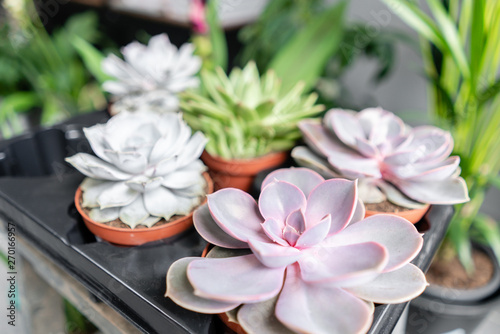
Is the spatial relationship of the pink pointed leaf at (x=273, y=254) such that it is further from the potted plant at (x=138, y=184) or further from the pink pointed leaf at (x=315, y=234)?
the potted plant at (x=138, y=184)

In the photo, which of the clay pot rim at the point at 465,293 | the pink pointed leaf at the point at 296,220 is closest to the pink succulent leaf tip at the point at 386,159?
the pink pointed leaf at the point at 296,220

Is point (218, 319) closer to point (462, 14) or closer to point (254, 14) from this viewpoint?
point (462, 14)

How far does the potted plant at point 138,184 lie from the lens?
381 millimetres

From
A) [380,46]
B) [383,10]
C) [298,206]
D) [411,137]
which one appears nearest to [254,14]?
[383,10]

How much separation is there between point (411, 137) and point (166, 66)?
0.39 m

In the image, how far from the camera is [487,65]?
0.63 meters

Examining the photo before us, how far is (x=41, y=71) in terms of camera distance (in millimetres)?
1265

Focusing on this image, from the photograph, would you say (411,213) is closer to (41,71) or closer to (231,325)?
(231,325)

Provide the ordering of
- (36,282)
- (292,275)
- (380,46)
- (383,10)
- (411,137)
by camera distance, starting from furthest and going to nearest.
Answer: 1. (383,10)
2. (380,46)
3. (36,282)
4. (411,137)
5. (292,275)

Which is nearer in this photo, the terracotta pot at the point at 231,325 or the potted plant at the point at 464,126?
the terracotta pot at the point at 231,325

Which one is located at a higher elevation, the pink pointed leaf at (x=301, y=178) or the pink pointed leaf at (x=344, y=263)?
the pink pointed leaf at (x=301, y=178)

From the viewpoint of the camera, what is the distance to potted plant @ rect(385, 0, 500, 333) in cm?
55

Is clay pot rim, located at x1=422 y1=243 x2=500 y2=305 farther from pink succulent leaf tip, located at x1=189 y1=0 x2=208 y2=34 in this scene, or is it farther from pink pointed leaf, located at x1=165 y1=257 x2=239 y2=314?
pink succulent leaf tip, located at x1=189 y1=0 x2=208 y2=34

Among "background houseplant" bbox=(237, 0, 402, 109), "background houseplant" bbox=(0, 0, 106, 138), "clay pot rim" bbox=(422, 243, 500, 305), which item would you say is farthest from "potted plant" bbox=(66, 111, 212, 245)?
"background houseplant" bbox=(0, 0, 106, 138)
